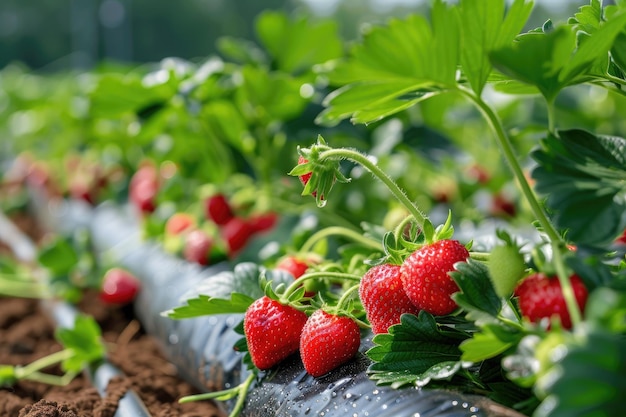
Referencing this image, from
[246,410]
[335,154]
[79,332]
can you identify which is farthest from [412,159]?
[335,154]

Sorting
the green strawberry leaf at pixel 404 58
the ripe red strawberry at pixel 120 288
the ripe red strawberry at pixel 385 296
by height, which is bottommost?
the ripe red strawberry at pixel 120 288

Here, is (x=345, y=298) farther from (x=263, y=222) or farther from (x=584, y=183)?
(x=263, y=222)

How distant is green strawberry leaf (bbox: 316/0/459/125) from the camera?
0.72m

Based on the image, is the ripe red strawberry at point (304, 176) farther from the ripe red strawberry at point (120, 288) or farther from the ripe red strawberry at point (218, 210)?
the ripe red strawberry at point (120, 288)

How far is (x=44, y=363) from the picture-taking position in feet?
5.04

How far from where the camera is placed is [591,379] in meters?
0.52

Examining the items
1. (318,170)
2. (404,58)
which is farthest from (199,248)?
(404,58)

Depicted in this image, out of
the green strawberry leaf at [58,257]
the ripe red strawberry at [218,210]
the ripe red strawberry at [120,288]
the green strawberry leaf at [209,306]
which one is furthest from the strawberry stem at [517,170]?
the green strawberry leaf at [58,257]

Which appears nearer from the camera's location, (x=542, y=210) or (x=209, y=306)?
(x=542, y=210)

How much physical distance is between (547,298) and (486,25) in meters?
0.27

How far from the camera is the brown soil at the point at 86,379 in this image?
49.3 inches

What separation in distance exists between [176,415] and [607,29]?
93cm

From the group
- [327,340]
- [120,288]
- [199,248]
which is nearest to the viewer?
[327,340]

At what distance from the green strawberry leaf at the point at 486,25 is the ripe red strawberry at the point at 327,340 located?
341 millimetres
